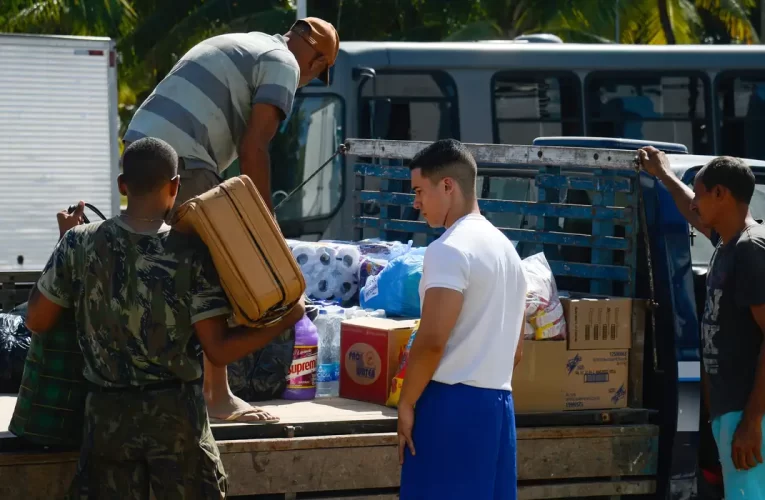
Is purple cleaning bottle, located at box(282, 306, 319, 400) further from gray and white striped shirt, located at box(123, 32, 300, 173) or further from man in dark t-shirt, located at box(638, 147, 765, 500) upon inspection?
man in dark t-shirt, located at box(638, 147, 765, 500)

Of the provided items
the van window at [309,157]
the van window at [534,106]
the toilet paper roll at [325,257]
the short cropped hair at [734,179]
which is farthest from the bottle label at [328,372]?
the van window at [534,106]

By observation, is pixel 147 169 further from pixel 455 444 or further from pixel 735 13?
pixel 735 13

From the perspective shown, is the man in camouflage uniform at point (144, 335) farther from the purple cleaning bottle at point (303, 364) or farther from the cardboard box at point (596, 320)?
the cardboard box at point (596, 320)

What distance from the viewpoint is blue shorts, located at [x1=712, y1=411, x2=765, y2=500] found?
420 centimetres

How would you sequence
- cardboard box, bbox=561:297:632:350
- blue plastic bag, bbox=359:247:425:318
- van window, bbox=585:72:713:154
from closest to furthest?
cardboard box, bbox=561:297:632:350
blue plastic bag, bbox=359:247:425:318
van window, bbox=585:72:713:154

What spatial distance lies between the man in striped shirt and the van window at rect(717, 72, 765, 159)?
31.7 feet

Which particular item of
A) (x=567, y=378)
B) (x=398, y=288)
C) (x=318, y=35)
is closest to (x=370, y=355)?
(x=398, y=288)

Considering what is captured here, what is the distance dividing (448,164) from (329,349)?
5.17 ft

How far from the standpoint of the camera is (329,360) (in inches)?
197

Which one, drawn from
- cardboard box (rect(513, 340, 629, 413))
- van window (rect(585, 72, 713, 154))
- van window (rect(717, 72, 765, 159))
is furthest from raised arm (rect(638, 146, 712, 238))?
van window (rect(717, 72, 765, 159))

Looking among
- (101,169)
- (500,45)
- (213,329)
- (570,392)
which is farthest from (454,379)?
(500,45)

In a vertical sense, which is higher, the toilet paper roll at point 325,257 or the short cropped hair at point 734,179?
the short cropped hair at point 734,179

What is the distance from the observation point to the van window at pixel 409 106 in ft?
39.2

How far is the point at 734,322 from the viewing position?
4234 mm
